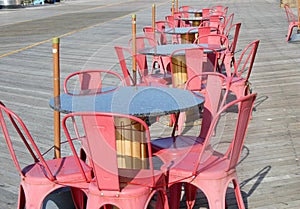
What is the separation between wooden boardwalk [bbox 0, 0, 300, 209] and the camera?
16.3 ft

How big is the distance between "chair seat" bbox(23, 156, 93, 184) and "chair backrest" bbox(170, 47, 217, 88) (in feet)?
9.66

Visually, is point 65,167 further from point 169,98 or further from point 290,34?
point 290,34

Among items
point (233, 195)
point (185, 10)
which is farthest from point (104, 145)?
point (185, 10)

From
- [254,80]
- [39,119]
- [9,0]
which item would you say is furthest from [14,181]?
[9,0]

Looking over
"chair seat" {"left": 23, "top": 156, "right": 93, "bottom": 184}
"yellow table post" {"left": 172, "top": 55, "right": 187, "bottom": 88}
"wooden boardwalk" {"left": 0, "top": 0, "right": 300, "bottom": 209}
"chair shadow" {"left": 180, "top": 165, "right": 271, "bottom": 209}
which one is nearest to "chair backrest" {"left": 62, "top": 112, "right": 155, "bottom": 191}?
"chair seat" {"left": 23, "top": 156, "right": 93, "bottom": 184}

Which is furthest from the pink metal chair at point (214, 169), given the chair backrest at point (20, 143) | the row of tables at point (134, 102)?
the chair backrest at point (20, 143)

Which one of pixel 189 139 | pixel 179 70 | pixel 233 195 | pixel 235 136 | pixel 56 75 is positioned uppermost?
pixel 56 75

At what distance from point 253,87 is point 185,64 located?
219cm

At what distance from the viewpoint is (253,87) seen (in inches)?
351

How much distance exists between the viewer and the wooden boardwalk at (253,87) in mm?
4961

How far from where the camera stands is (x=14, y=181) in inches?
202

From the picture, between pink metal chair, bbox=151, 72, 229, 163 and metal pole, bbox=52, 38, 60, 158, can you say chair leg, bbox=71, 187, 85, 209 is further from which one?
pink metal chair, bbox=151, 72, 229, 163

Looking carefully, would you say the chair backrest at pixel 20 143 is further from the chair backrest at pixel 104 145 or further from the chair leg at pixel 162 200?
the chair leg at pixel 162 200

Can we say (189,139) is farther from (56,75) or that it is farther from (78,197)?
(56,75)
